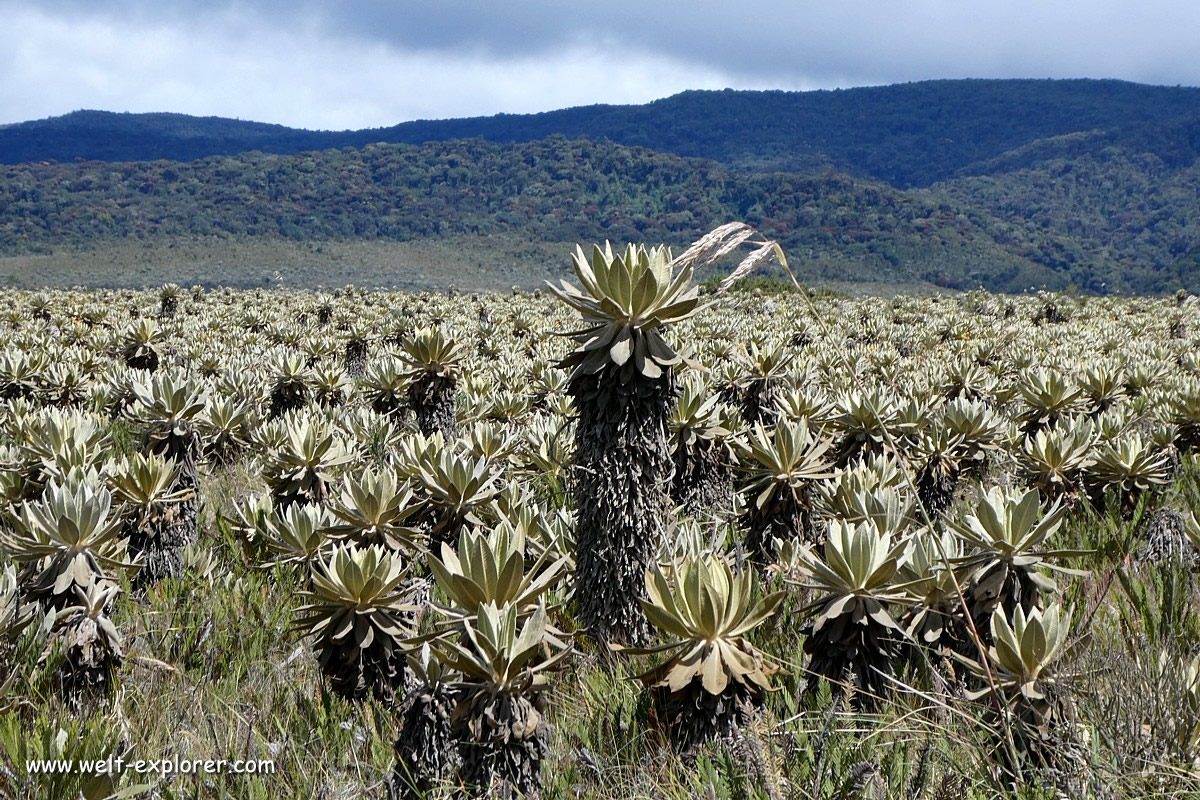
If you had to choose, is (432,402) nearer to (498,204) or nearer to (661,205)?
(661,205)

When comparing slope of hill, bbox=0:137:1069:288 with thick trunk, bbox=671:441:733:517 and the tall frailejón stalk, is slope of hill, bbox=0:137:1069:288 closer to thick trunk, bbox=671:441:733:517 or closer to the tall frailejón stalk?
thick trunk, bbox=671:441:733:517

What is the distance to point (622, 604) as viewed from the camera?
3.24 metres

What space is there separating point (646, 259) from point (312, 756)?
7.20 feet

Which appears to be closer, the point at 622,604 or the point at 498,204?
the point at 622,604

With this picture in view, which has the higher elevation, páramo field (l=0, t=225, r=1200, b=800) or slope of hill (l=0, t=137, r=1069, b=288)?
slope of hill (l=0, t=137, r=1069, b=288)

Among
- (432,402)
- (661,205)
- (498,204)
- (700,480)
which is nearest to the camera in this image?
(700,480)

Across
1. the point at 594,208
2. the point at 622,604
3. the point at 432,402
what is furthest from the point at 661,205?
the point at 622,604

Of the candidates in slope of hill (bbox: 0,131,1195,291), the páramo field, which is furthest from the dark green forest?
the páramo field

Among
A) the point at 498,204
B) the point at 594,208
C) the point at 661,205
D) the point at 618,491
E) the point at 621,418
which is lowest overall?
the point at 618,491

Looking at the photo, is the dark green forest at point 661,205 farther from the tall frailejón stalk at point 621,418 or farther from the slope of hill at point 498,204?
the tall frailejón stalk at point 621,418

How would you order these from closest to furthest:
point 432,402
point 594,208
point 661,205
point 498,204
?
point 432,402 < point 594,208 < point 661,205 < point 498,204

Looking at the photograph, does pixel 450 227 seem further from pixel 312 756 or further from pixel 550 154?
pixel 312 756

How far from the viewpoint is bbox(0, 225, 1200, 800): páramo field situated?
7.47 feet

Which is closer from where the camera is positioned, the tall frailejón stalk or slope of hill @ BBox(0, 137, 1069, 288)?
the tall frailejón stalk
